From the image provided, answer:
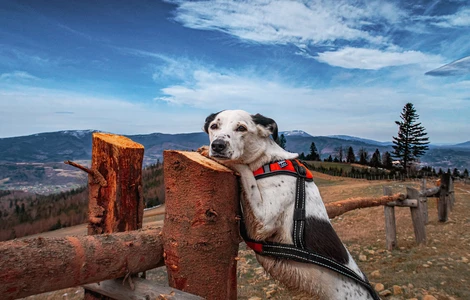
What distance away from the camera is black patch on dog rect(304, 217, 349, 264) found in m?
2.26

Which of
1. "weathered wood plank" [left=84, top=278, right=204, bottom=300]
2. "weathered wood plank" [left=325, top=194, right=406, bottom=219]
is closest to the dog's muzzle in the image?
"weathered wood plank" [left=84, top=278, right=204, bottom=300]

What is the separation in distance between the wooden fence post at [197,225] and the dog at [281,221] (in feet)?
0.89

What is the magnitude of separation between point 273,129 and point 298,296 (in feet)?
4.67

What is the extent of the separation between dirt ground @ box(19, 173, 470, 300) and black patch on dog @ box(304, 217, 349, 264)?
1.56ft

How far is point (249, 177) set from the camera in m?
2.31

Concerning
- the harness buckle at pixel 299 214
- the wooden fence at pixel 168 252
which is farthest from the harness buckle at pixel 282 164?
the wooden fence at pixel 168 252

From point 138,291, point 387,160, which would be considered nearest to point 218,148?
point 138,291

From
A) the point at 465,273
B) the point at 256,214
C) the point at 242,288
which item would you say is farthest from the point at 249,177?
the point at 465,273

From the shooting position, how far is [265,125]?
2629 millimetres

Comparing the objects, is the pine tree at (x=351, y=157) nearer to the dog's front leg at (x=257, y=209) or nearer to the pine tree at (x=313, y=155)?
the pine tree at (x=313, y=155)

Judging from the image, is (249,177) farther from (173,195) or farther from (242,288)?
(242,288)

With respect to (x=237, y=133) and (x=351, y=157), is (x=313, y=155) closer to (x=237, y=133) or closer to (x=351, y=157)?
(x=351, y=157)

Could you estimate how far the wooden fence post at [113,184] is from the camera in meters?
2.54

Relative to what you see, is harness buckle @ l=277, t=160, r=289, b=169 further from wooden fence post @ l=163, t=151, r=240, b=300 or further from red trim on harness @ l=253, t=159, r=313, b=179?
wooden fence post @ l=163, t=151, r=240, b=300
